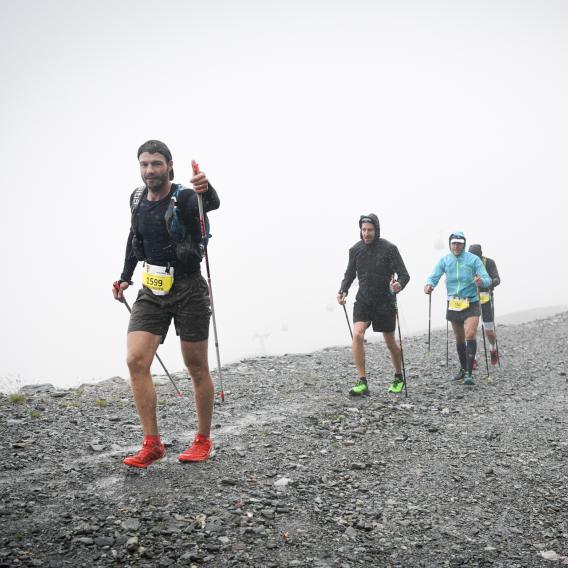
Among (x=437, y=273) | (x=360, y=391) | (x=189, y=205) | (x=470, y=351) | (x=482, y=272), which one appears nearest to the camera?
(x=189, y=205)

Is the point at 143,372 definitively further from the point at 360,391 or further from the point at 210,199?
the point at 360,391

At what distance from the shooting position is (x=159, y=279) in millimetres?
5926

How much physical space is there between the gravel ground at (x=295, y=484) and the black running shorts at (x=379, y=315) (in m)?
1.39

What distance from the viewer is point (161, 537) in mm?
4387

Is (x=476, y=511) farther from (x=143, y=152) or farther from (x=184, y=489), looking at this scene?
(x=143, y=152)

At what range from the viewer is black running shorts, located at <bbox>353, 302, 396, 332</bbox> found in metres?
10.4

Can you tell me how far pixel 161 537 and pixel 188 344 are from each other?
2.13 metres

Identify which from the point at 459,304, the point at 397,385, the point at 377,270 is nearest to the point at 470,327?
the point at 459,304

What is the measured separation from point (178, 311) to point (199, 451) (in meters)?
1.72

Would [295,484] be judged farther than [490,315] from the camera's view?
No

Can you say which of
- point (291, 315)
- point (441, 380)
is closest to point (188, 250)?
point (441, 380)

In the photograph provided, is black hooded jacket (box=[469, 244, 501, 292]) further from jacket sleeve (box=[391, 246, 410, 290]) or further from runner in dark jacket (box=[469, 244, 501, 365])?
jacket sleeve (box=[391, 246, 410, 290])

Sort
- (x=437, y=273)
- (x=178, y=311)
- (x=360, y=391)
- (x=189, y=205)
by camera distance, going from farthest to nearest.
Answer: (x=437, y=273)
(x=360, y=391)
(x=178, y=311)
(x=189, y=205)

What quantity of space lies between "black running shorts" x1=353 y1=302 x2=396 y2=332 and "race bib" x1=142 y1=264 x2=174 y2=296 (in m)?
5.45
